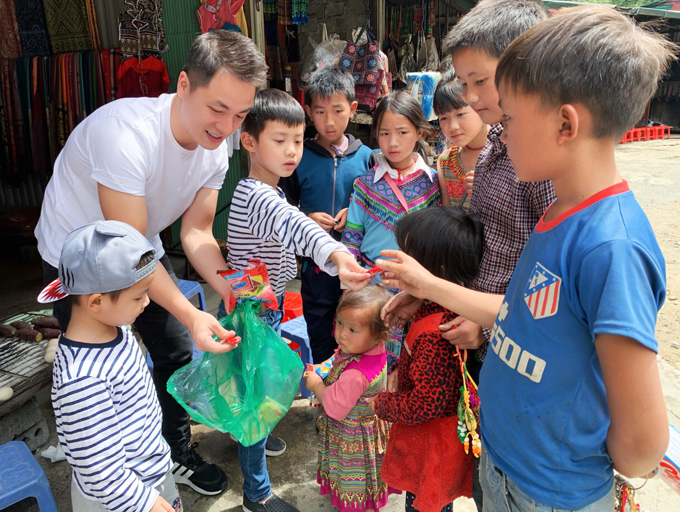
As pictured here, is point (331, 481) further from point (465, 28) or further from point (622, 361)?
point (465, 28)

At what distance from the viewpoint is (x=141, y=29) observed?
4.44 metres

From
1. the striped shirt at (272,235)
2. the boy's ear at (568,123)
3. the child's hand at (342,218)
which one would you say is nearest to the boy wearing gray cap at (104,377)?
the striped shirt at (272,235)

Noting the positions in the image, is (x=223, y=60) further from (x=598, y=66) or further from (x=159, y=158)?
(x=598, y=66)

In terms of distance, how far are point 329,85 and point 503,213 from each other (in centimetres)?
145

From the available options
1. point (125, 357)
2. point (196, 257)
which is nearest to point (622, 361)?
point (125, 357)

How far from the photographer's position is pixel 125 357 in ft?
4.82

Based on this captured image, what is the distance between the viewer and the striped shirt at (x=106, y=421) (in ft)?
4.34

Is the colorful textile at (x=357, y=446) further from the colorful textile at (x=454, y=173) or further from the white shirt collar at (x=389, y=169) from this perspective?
the white shirt collar at (x=389, y=169)

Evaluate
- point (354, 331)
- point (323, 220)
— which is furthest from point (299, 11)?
point (354, 331)

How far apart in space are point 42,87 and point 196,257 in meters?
3.96

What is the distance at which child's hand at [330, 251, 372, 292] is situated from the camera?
1.58 meters

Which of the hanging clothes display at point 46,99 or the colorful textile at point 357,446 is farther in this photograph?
the hanging clothes display at point 46,99

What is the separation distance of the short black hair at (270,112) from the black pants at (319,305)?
869 mm

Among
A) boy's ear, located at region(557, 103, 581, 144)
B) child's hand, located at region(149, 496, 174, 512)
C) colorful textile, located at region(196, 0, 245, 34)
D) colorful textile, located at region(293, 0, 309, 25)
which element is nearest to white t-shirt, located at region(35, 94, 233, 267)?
child's hand, located at region(149, 496, 174, 512)
